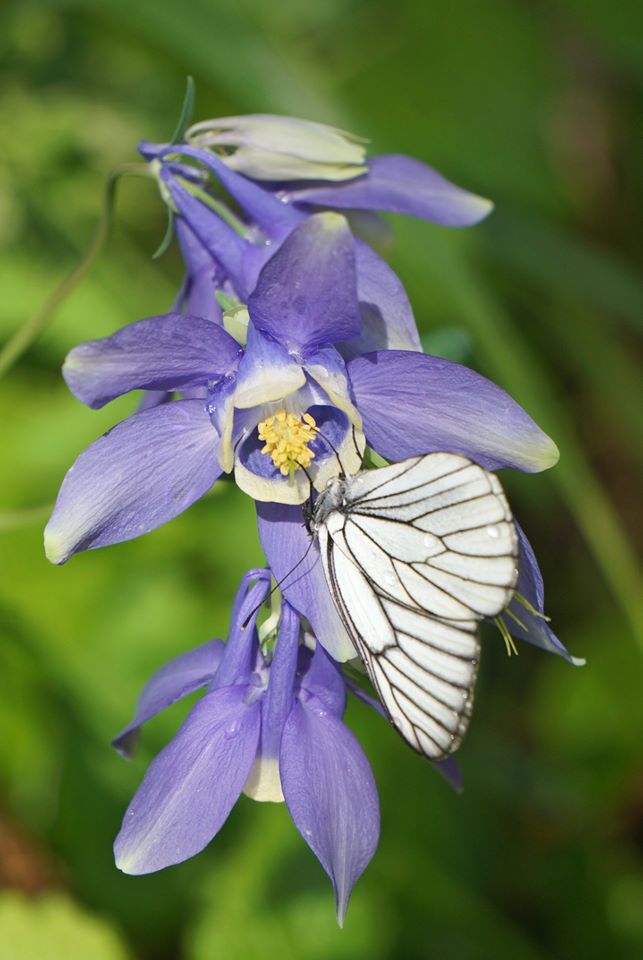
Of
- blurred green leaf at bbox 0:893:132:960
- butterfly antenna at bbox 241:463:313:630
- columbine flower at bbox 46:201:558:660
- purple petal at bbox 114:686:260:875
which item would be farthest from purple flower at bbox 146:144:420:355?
blurred green leaf at bbox 0:893:132:960

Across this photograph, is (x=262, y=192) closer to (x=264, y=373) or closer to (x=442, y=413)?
(x=264, y=373)

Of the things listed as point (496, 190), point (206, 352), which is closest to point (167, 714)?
point (206, 352)

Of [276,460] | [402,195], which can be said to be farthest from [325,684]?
[402,195]

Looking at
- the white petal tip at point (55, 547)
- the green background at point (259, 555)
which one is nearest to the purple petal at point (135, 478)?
the white petal tip at point (55, 547)

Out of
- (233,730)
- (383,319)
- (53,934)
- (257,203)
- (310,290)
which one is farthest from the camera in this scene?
(53,934)

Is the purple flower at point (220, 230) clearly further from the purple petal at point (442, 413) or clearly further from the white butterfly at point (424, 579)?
the white butterfly at point (424, 579)

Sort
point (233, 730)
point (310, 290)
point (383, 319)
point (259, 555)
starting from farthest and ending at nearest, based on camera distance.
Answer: point (259, 555), point (383, 319), point (233, 730), point (310, 290)

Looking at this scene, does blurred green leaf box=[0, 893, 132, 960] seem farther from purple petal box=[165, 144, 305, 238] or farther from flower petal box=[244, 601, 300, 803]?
purple petal box=[165, 144, 305, 238]

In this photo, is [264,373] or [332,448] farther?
[332,448]
